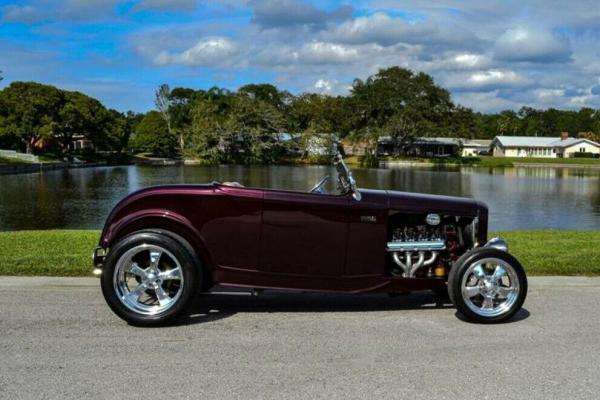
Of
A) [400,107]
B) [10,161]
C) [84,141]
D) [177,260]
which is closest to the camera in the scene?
[177,260]

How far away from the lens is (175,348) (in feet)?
15.4

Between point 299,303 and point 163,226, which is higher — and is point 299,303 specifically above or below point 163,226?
below

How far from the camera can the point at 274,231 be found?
542 cm

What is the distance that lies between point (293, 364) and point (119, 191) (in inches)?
1216

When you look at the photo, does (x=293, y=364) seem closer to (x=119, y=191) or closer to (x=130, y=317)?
(x=130, y=317)

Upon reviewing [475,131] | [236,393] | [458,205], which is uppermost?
[475,131]

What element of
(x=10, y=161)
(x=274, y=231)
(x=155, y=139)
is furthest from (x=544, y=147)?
(x=274, y=231)

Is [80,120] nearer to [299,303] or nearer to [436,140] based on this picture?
[436,140]

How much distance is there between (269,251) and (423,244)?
147cm

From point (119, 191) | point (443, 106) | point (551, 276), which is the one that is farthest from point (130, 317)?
point (443, 106)

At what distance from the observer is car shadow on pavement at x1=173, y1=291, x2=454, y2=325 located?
5.86 meters

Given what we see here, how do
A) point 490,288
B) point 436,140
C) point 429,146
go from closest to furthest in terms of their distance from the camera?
1. point 490,288
2. point 436,140
3. point 429,146

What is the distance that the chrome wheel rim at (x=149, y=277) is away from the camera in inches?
208

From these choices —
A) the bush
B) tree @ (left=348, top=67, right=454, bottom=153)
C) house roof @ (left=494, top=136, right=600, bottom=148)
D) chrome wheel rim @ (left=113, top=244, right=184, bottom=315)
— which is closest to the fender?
chrome wheel rim @ (left=113, top=244, right=184, bottom=315)
